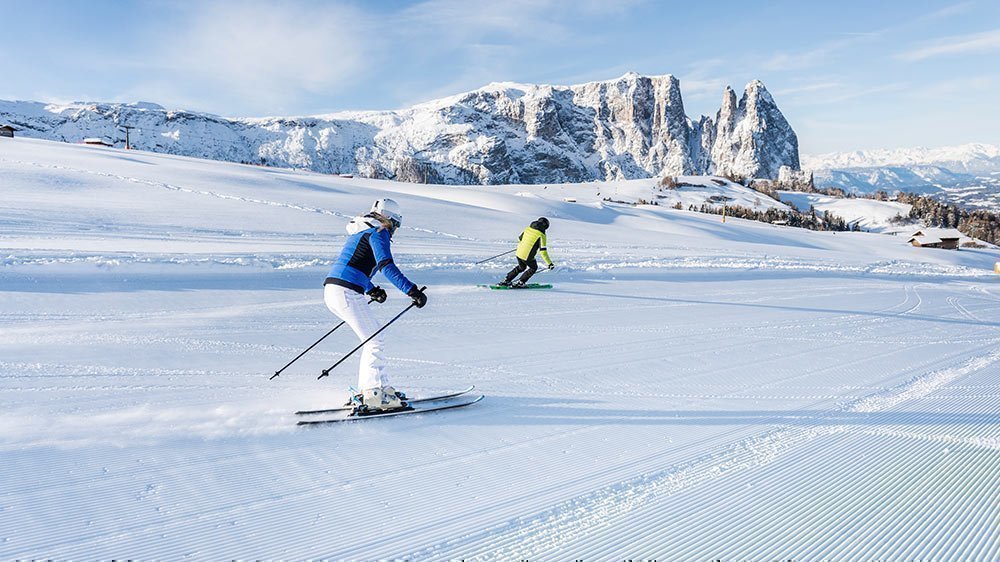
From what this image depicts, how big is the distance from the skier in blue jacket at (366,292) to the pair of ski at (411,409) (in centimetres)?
7

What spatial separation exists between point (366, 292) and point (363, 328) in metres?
0.34

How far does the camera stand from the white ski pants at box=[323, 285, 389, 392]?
5242mm

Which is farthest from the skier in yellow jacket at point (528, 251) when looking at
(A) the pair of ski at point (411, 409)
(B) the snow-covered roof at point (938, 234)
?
(B) the snow-covered roof at point (938, 234)

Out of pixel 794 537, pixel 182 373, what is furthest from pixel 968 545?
pixel 182 373

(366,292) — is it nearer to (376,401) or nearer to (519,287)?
(376,401)

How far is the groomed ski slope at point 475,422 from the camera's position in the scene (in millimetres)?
3453

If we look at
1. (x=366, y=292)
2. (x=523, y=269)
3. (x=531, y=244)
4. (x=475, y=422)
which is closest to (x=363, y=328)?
(x=366, y=292)

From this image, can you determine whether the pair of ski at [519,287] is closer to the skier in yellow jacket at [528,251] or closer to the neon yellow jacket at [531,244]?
the skier in yellow jacket at [528,251]

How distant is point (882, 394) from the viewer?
6590mm

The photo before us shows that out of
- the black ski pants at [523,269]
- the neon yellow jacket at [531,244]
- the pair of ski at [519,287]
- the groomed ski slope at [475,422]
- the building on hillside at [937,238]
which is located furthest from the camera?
the building on hillside at [937,238]

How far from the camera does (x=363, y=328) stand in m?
5.33

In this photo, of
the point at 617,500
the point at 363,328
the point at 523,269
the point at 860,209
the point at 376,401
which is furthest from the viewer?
the point at 860,209

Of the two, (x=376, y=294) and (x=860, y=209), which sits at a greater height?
(x=860, y=209)

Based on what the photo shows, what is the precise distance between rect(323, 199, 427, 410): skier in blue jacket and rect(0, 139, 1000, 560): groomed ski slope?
1.05 ft
